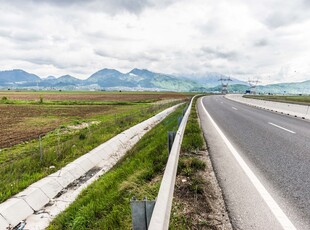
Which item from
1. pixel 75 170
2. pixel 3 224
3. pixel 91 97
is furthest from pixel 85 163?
A: pixel 91 97

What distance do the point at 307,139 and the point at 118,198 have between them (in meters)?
7.76

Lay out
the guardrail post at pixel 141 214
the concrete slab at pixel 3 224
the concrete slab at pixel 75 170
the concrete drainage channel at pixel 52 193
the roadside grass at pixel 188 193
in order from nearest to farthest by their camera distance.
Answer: the guardrail post at pixel 141 214 → the roadside grass at pixel 188 193 → the concrete slab at pixel 3 224 → the concrete drainage channel at pixel 52 193 → the concrete slab at pixel 75 170

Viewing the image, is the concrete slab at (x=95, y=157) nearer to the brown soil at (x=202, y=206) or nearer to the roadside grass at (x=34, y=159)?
the roadside grass at (x=34, y=159)

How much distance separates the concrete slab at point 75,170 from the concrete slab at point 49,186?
35.2 inches

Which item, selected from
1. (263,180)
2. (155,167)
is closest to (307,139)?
(263,180)

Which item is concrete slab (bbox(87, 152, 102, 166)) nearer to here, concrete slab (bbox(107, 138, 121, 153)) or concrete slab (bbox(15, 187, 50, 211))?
concrete slab (bbox(107, 138, 121, 153))

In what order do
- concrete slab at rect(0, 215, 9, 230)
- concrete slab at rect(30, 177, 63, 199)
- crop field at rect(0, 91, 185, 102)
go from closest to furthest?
concrete slab at rect(0, 215, 9, 230) < concrete slab at rect(30, 177, 63, 199) < crop field at rect(0, 91, 185, 102)

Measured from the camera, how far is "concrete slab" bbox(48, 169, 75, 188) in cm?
792

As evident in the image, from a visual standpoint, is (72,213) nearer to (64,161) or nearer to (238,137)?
(64,161)

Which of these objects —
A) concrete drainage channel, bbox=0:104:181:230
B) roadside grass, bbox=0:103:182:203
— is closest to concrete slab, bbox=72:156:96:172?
concrete drainage channel, bbox=0:104:181:230

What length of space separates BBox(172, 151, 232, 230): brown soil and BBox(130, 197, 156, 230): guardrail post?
37.7 inches

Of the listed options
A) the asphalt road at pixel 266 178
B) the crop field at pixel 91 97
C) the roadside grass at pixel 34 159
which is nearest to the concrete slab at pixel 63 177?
the roadside grass at pixel 34 159

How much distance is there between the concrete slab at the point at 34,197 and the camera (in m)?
6.50

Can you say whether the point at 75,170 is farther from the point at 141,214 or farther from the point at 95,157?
the point at 141,214
